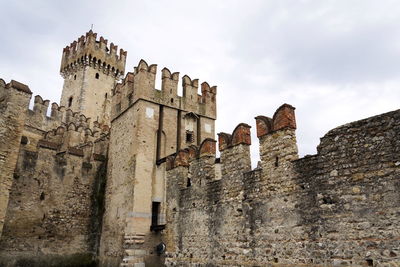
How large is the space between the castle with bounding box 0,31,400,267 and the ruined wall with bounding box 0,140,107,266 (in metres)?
0.04

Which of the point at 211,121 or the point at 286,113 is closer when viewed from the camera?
the point at 286,113

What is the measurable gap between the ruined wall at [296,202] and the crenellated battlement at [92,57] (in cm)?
2591

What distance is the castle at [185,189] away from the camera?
6691mm

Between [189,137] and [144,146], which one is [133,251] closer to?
[144,146]

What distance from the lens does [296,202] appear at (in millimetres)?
7832

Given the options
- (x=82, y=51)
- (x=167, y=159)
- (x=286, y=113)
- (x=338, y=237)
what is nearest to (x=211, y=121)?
(x=167, y=159)

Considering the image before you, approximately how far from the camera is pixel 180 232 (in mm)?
11703

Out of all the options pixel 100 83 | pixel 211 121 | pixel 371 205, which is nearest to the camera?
pixel 371 205

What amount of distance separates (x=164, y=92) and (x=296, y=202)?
31.9 ft

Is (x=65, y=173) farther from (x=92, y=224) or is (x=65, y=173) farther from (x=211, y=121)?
(x=211, y=121)

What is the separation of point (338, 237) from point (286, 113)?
128 inches

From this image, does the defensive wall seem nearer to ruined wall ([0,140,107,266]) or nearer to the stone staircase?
ruined wall ([0,140,107,266])

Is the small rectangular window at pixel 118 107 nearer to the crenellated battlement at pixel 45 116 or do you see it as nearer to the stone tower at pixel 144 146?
the stone tower at pixel 144 146

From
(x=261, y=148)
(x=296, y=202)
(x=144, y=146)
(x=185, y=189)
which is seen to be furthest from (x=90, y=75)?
(x=296, y=202)
